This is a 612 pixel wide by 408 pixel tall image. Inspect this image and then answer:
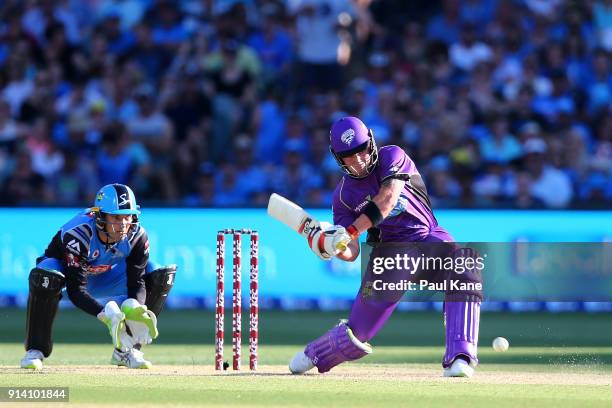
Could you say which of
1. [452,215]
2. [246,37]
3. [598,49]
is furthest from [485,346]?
[246,37]

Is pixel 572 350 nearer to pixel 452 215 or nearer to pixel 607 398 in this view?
pixel 607 398

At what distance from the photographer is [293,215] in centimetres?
995

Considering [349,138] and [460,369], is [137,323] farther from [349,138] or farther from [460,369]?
[460,369]

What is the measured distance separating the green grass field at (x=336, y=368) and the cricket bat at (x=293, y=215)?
3.81ft

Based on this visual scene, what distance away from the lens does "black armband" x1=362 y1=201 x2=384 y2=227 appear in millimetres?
9820

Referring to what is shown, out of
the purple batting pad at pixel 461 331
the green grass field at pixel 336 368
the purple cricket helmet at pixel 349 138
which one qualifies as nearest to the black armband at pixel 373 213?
the purple cricket helmet at pixel 349 138

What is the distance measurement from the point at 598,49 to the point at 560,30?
858 millimetres

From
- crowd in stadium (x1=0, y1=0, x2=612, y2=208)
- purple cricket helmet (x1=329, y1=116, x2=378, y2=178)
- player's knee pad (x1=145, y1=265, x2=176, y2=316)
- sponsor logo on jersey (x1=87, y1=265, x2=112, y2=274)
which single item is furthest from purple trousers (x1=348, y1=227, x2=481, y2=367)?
crowd in stadium (x1=0, y1=0, x2=612, y2=208)

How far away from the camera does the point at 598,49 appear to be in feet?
66.2

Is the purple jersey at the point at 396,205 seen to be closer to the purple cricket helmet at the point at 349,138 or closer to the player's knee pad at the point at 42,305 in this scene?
the purple cricket helmet at the point at 349,138

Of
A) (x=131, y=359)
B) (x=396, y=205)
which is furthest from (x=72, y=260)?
(x=396, y=205)

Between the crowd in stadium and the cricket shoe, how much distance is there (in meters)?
6.74

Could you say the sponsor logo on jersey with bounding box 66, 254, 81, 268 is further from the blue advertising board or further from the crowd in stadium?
the crowd in stadium

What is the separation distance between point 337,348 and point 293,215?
45.2 inches
